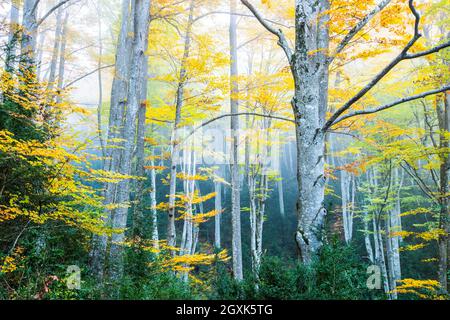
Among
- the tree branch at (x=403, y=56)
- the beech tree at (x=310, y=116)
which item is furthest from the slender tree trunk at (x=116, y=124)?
the tree branch at (x=403, y=56)

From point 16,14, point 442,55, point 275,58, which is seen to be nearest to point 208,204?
point 275,58

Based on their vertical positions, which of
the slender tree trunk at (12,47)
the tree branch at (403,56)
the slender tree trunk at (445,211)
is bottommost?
the slender tree trunk at (445,211)

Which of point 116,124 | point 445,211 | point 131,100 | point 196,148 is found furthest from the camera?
point 196,148

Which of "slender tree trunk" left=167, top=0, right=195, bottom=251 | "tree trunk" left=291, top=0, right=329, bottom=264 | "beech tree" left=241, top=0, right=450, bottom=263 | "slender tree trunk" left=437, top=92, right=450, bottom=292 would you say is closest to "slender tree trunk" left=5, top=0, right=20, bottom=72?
"slender tree trunk" left=167, top=0, right=195, bottom=251

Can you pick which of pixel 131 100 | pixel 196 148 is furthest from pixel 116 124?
pixel 196 148

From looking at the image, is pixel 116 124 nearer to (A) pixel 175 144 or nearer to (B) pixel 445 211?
(A) pixel 175 144

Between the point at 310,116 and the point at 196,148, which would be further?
the point at 196,148

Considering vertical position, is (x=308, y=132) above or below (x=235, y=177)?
above

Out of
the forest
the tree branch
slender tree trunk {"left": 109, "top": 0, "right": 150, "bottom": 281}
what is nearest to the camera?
the tree branch

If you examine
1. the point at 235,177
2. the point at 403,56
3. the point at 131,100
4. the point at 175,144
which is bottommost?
the point at 235,177

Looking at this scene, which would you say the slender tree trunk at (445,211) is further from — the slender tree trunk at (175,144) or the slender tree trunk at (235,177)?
the slender tree trunk at (175,144)

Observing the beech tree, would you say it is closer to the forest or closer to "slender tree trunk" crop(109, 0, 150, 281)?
the forest

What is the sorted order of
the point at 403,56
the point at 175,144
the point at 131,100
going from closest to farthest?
the point at 403,56, the point at 131,100, the point at 175,144
